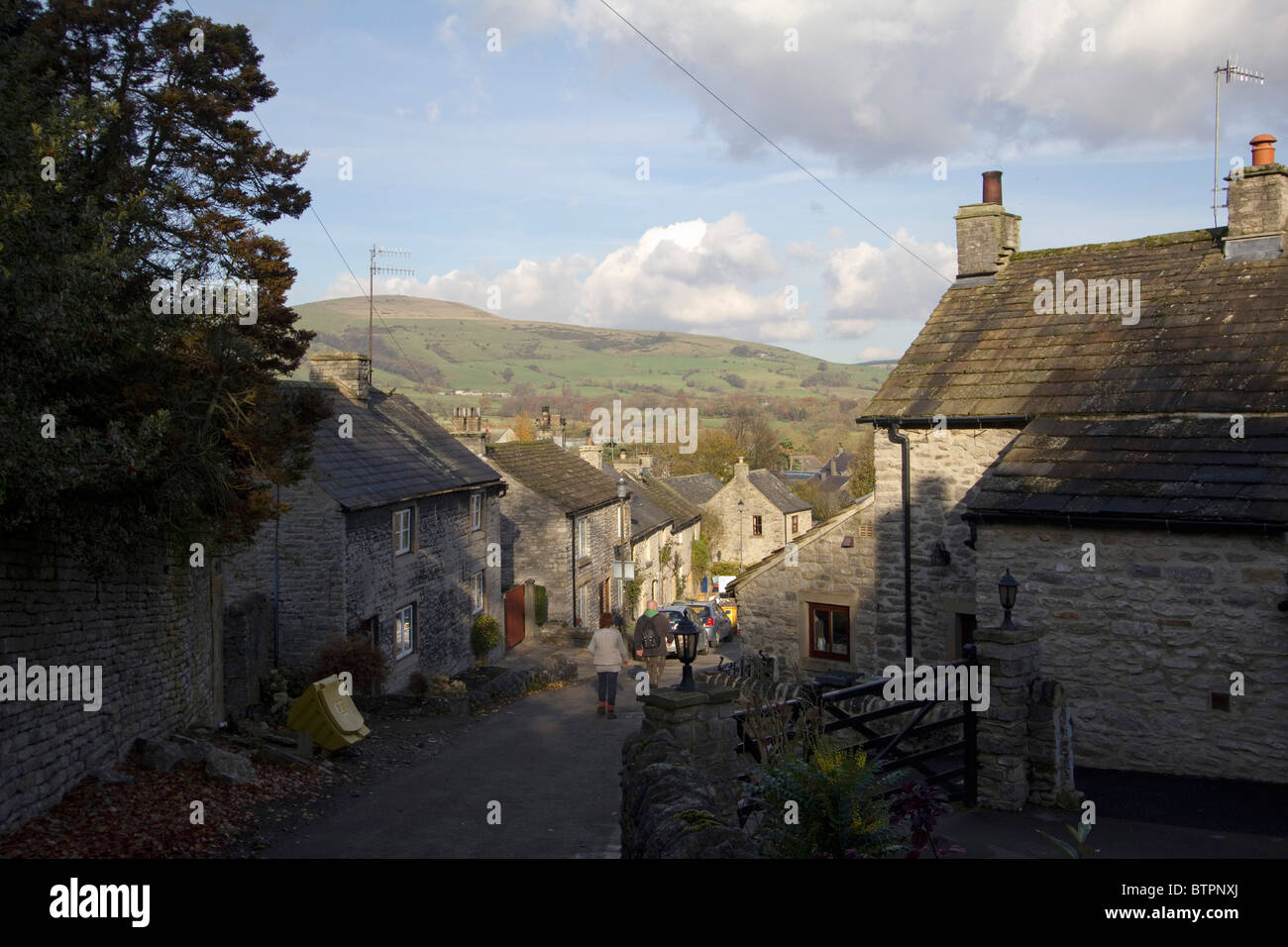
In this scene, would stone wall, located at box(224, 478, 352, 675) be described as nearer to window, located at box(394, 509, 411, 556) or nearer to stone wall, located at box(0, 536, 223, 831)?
window, located at box(394, 509, 411, 556)

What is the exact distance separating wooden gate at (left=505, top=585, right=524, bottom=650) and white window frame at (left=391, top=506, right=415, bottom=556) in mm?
7692

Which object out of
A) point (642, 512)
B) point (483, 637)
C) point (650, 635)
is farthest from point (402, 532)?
point (642, 512)

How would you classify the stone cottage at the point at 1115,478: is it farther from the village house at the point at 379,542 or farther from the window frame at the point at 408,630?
the window frame at the point at 408,630

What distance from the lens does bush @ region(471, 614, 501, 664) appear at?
26.5m

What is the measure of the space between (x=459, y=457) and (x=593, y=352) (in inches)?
Answer: 6150

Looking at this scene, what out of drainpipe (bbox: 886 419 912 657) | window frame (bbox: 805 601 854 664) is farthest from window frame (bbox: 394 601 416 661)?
drainpipe (bbox: 886 419 912 657)

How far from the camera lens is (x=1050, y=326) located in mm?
14992

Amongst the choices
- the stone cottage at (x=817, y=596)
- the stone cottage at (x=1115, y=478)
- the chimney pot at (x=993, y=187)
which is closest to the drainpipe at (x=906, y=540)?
the stone cottage at (x=1115, y=478)

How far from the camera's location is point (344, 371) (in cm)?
2527

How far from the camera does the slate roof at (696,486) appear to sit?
53438 mm

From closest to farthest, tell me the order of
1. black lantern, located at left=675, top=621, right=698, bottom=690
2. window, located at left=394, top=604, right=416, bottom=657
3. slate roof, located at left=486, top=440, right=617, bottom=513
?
1. black lantern, located at left=675, top=621, right=698, bottom=690
2. window, located at left=394, top=604, right=416, bottom=657
3. slate roof, located at left=486, top=440, right=617, bottom=513

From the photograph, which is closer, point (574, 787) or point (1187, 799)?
point (1187, 799)
